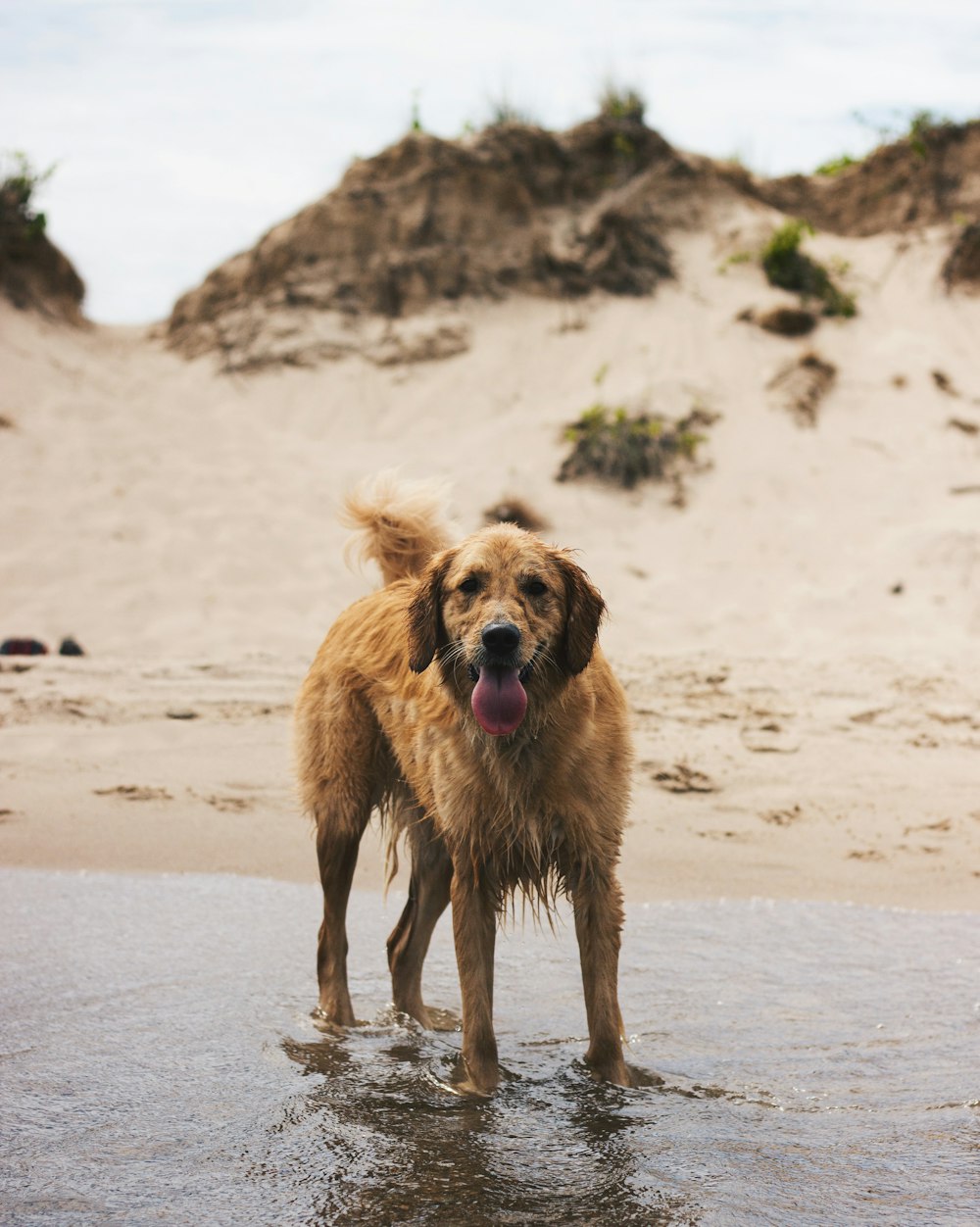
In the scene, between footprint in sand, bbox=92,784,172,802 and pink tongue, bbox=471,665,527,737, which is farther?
footprint in sand, bbox=92,784,172,802

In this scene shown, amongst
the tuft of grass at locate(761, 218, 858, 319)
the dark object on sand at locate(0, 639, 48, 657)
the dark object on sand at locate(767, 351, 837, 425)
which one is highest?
the tuft of grass at locate(761, 218, 858, 319)

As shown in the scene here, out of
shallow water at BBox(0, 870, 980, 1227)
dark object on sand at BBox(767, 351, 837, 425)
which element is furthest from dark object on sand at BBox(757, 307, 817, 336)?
shallow water at BBox(0, 870, 980, 1227)

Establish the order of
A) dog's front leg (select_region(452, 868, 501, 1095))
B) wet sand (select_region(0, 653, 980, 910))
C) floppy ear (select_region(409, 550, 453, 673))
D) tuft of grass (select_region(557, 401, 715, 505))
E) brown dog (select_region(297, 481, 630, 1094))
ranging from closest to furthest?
brown dog (select_region(297, 481, 630, 1094)) → dog's front leg (select_region(452, 868, 501, 1095)) → floppy ear (select_region(409, 550, 453, 673)) → wet sand (select_region(0, 653, 980, 910)) → tuft of grass (select_region(557, 401, 715, 505))

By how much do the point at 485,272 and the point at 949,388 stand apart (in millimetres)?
6091

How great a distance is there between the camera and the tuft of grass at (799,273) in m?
15.5

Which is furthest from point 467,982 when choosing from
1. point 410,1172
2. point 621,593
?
point 621,593

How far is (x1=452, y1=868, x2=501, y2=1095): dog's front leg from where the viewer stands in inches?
154

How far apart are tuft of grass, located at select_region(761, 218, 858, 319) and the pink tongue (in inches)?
511

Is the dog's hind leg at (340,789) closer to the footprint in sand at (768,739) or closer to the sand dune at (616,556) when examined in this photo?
the sand dune at (616,556)

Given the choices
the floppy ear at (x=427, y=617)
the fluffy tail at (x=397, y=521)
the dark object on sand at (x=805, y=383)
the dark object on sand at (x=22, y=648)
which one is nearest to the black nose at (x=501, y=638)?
the floppy ear at (x=427, y=617)

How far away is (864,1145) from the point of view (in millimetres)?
3449

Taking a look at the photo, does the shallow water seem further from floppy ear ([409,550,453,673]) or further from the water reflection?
floppy ear ([409,550,453,673])

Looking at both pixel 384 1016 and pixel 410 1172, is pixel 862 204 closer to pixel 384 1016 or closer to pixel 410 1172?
pixel 384 1016

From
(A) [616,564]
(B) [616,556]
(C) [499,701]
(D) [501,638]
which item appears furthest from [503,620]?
(B) [616,556]
